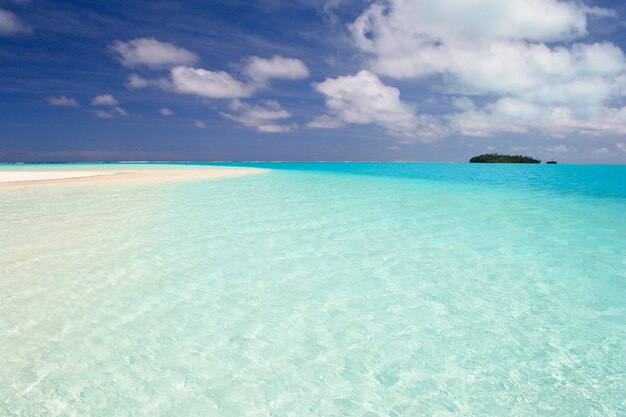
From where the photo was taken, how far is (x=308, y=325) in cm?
365

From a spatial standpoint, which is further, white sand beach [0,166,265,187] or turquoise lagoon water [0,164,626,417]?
white sand beach [0,166,265,187]

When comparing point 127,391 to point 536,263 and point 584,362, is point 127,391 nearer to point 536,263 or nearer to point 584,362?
point 584,362

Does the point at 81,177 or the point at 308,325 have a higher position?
the point at 308,325

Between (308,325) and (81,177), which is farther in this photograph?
(81,177)

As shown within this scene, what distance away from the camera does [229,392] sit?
2.64 metres

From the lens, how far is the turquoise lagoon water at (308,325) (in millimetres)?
2588

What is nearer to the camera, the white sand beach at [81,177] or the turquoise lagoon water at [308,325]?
the turquoise lagoon water at [308,325]

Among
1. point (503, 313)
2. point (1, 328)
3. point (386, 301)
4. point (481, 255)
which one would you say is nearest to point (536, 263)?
point (481, 255)

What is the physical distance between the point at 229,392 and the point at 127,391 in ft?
2.21

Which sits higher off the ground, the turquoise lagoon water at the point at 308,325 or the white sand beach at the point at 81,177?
the turquoise lagoon water at the point at 308,325

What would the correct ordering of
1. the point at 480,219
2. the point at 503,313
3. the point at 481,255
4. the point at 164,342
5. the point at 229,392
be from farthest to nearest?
the point at 480,219, the point at 481,255, the point at 503,313, the point at 164,342, the point at 229,392

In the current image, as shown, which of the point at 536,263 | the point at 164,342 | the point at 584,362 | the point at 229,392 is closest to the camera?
the point at 229,392

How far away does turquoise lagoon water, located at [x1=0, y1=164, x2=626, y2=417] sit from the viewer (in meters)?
2.59

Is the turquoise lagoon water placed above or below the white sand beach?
above
